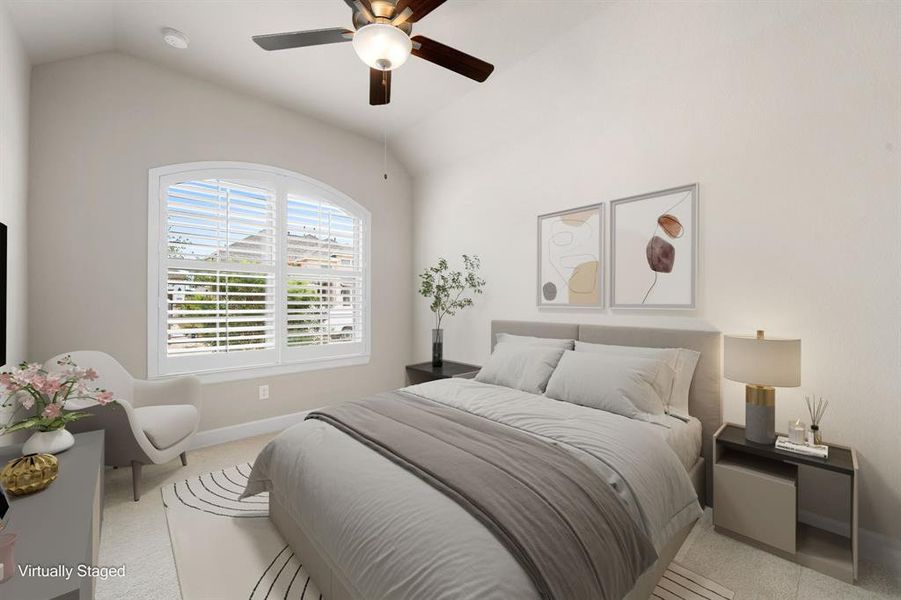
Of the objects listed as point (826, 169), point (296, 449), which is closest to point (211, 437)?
point (296, 449)

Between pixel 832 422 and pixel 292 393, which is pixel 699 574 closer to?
pixel 832 422

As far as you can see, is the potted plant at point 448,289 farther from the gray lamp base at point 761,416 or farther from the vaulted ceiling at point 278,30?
the gray lamp base at point 761,416

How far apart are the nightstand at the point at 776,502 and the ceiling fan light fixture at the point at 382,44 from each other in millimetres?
2646

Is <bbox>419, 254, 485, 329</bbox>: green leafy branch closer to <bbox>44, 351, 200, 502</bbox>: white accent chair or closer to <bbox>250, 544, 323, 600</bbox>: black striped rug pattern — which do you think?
<bbox>44, 351, 200, 502</bbox>: white accent chair

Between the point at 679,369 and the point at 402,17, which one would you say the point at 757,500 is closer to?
the point at 679,369

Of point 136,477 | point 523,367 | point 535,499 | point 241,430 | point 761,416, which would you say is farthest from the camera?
point 241,430

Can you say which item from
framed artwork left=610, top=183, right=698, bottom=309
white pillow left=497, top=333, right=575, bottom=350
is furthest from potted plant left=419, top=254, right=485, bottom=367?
framed artwork left=610, top=183, right=698, bottom=309

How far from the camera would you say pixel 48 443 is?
1864 mm

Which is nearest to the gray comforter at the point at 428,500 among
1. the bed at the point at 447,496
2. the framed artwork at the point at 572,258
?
the bed at the point at 447,496

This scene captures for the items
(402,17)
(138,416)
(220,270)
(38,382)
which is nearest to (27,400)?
(38,382)

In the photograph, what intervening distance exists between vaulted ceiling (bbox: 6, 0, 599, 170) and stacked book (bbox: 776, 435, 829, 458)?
2.77 m

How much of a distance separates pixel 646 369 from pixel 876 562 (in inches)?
53.3

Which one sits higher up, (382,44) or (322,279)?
(382,44)

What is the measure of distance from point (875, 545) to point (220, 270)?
15.3 ft
